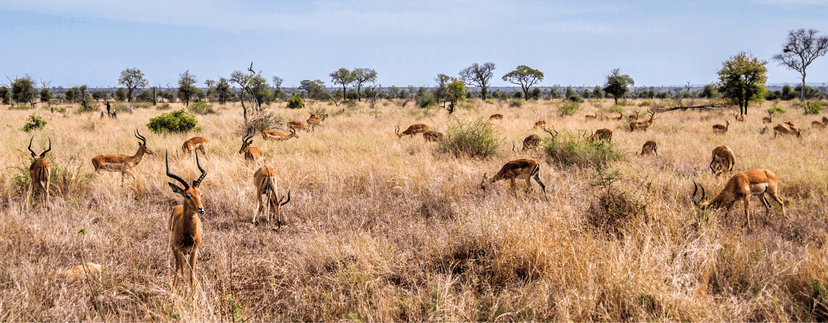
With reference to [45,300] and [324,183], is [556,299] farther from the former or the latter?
[324,183]

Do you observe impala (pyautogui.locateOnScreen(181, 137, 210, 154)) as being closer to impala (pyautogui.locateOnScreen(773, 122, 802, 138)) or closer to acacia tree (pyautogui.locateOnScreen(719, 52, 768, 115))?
impala (pyautogui.locateOnScreen(773, 122, 802, 138))

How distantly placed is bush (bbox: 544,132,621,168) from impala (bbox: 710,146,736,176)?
1.64m

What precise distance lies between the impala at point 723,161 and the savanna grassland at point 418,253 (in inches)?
17.6

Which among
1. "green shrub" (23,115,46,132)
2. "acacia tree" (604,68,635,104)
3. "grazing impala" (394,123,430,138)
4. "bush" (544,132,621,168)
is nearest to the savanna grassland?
"bush" (544,132,621,168)

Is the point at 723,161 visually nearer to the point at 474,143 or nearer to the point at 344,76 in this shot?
the point at 474,143

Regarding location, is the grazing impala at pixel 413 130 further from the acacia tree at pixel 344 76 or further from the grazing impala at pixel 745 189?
the acacia tree at pixel 344 76

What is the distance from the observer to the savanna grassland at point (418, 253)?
9.92ft

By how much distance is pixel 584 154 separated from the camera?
8.17 meters

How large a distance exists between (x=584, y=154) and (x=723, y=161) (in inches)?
91.9

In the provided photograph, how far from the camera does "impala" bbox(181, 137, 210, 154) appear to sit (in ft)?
30.9

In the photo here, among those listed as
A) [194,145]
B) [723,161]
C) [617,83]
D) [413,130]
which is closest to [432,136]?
[413,130]

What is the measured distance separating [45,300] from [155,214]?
2401 mm

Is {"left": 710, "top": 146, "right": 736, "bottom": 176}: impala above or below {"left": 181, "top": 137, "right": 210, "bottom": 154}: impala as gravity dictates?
below

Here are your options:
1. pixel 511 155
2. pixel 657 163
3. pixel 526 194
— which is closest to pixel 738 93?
pixel 657 163
